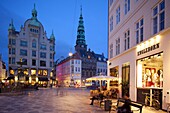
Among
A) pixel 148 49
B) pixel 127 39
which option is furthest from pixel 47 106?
pixel 127 39

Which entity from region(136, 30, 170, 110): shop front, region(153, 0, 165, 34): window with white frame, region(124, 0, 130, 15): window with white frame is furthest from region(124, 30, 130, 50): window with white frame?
region(153, 0, 165, 34): window with white frame

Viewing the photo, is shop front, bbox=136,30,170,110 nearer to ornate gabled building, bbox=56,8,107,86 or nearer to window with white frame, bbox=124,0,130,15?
window with white frame, bbox=124,0,130,15

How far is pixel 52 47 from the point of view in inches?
2542

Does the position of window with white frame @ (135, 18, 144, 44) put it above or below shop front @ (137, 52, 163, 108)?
above

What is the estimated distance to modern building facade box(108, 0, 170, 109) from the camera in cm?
1258

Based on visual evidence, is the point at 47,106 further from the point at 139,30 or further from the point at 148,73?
the point at 139,30

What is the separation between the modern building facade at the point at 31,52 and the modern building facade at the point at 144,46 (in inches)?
1559

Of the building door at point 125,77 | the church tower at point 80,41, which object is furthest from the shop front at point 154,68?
the church tower at point 80,41

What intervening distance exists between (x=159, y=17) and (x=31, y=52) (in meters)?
51.0

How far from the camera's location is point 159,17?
13516 millimetres

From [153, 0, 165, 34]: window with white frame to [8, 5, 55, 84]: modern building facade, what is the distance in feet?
155

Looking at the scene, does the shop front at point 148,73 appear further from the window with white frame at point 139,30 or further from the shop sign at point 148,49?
the window with white frame at point 139,30

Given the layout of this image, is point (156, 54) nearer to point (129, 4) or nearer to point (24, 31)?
point (129, 4)

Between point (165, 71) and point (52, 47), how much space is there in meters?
54.6
